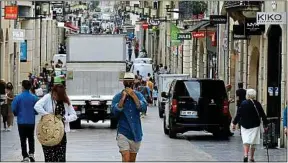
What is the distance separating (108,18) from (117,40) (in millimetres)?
150464

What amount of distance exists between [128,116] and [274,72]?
48.3 feet

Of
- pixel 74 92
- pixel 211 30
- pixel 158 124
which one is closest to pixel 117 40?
pixel 74 92

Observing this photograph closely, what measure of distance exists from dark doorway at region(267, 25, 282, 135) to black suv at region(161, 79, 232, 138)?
1413 mm

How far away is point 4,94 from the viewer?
2936cm

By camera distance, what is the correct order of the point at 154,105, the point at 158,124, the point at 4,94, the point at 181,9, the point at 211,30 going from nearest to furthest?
the point at 4,94 → the point at 158,124 → the point at 211,30 → the point at 154,105 → the point at 181,9

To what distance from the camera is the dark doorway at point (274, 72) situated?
26.8 meters

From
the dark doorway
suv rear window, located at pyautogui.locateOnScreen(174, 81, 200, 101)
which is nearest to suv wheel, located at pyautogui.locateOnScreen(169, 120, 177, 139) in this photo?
suv rear window, located at pyautogui.locateOnScreen(174, 81, 200, 101)

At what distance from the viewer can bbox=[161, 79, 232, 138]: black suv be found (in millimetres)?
27156

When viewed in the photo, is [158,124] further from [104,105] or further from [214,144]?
[214,144]

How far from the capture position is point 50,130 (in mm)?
15328

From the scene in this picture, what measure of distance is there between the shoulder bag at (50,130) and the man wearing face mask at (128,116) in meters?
1.12

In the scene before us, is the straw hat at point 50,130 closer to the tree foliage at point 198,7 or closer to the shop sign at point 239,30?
the shop sign at point 239,30

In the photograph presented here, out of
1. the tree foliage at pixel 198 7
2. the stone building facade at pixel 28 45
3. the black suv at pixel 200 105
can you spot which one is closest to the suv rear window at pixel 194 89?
the black suv at pixel 200 105

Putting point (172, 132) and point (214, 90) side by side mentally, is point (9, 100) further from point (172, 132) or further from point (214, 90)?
point (214, 90)
